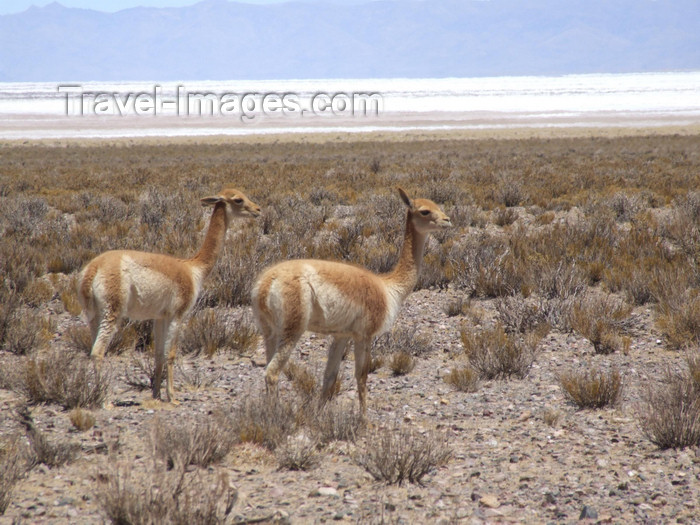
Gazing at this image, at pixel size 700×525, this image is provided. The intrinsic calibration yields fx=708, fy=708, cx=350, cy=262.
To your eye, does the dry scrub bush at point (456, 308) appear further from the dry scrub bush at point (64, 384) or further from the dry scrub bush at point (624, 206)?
the dry scrub bush at point (624, 206)

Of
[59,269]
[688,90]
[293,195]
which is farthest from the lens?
[688,90]

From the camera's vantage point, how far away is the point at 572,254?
32.4 feet

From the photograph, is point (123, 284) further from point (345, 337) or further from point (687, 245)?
point (687, 245)

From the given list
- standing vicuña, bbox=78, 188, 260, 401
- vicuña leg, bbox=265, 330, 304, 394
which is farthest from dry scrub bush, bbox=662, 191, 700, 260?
standing vicuña, bbox=78, 188, 260, 401

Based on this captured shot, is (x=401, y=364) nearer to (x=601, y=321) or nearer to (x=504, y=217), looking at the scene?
(x=601, y=321)

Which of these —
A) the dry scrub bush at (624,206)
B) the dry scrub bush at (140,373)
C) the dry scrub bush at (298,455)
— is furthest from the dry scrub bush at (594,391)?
the dry scrub bush at (624,206)

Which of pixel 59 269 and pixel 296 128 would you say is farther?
pixel 296 128

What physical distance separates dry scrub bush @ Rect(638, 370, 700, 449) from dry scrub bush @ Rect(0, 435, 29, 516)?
12.0ft

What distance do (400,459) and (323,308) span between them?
3.57 feet

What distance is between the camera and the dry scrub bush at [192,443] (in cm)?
399

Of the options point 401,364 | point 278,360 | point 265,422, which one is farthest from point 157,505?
point 401,364

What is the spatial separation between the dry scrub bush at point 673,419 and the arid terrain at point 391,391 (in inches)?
0.5

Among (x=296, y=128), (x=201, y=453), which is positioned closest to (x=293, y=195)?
(x=201, y=453)

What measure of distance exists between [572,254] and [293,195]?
8226mm
